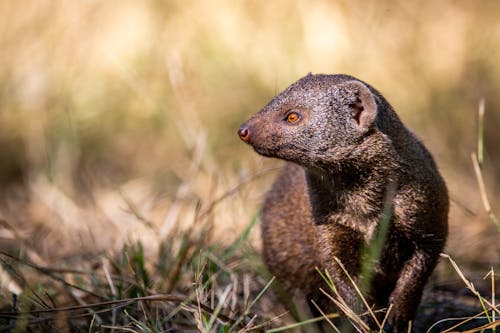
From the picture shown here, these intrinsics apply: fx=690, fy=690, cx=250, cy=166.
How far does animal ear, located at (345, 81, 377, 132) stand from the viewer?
Answer: 2855 millimetres

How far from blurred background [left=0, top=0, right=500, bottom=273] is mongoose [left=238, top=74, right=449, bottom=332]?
3.10 meters

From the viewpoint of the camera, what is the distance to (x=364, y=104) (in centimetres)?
287

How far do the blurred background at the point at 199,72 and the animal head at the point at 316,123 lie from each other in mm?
3199

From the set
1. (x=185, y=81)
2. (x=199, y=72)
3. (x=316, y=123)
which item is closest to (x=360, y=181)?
(x=316, y=123)

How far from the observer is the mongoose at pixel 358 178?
286 cm

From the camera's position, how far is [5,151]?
662 cm

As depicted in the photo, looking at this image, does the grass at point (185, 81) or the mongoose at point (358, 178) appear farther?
the grass at point (185, 81)

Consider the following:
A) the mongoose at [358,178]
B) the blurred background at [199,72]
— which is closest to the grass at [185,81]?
the blurred background at [199,72]

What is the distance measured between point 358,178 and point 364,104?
0.31m

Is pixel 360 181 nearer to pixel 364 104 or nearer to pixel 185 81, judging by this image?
pixel 364 104

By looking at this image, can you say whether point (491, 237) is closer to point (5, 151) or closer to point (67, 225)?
point (67, 225)

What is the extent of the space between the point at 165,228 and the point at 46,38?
10.7 feet

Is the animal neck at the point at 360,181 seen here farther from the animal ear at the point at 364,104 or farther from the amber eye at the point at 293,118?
the amber eye at the point at 293,118

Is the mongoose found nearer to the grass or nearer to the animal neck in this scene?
the animal neck
